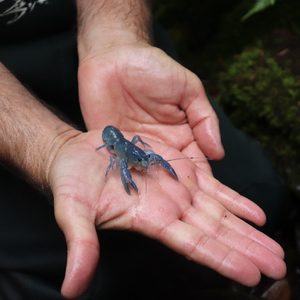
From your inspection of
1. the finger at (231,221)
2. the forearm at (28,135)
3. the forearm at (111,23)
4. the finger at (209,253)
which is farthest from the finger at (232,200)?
the forearm at (111,23)

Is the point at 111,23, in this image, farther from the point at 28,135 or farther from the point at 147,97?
the point at 28,135

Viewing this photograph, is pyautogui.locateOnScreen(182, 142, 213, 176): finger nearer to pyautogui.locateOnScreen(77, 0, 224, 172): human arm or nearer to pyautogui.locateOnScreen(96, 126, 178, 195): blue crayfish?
pyautogui.locateOnScreen(77, 0, 224, 172): human arm

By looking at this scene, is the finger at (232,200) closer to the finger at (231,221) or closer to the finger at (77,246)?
the finger at (231,221)

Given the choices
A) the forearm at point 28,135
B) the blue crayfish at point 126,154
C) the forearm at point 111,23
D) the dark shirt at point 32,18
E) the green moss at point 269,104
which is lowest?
the green moss at point 269,104

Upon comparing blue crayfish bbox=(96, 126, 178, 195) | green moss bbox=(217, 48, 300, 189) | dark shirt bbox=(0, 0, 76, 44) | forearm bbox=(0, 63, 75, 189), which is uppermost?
dark shirt bbox=(0, 0, 76, 44)

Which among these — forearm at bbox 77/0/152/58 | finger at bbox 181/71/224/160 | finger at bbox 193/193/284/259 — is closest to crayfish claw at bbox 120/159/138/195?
finger at bbox 193/193/284/259

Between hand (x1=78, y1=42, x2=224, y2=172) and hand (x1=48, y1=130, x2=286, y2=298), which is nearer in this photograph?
hand (x1=48, y1=130, x2=286, y2=298)

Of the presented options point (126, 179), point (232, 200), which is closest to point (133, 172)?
point (126, 179)
